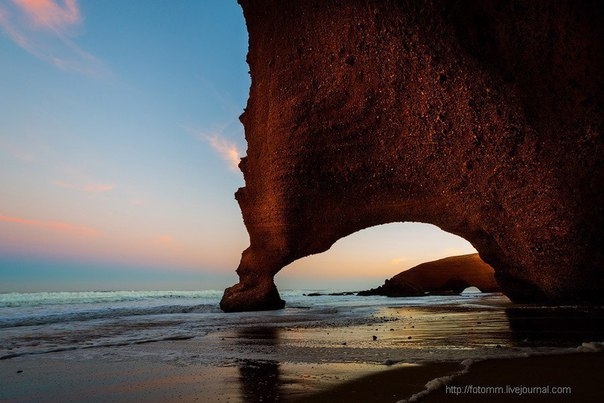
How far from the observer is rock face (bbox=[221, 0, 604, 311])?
6.64 m

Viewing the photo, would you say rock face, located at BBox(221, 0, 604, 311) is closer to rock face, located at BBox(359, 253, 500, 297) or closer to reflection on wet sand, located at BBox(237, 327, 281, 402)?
reflection on wet sand, located at BBox(237, 327, 281, 402)

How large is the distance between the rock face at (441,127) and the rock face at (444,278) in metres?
16.0

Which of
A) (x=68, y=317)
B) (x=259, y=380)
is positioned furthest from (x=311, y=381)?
(x=68, y=317)

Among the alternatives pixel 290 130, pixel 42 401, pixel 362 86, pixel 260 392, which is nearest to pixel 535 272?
pixel 362 86

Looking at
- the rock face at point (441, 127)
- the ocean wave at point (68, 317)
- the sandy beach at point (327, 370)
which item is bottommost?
the ocean wave at point (68, 317)

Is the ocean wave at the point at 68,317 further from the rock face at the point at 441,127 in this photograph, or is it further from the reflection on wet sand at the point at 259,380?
the reflection on wet sand at the point at 259,380

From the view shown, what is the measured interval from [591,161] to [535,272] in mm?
2918

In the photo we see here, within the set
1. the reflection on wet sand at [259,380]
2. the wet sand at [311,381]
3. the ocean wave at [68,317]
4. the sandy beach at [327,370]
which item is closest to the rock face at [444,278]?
the ocean wave at [68,317]

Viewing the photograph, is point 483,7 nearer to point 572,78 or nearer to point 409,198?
point 572,78

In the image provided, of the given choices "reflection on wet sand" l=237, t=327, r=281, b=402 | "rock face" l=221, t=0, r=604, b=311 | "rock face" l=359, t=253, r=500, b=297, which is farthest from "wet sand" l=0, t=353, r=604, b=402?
"rock face" l=359, t=253, r=500, b=297

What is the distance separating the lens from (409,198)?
10.7m

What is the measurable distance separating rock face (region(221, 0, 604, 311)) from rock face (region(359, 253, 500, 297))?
16047mm

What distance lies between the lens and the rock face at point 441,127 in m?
6.64

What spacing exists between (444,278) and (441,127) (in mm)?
23002
